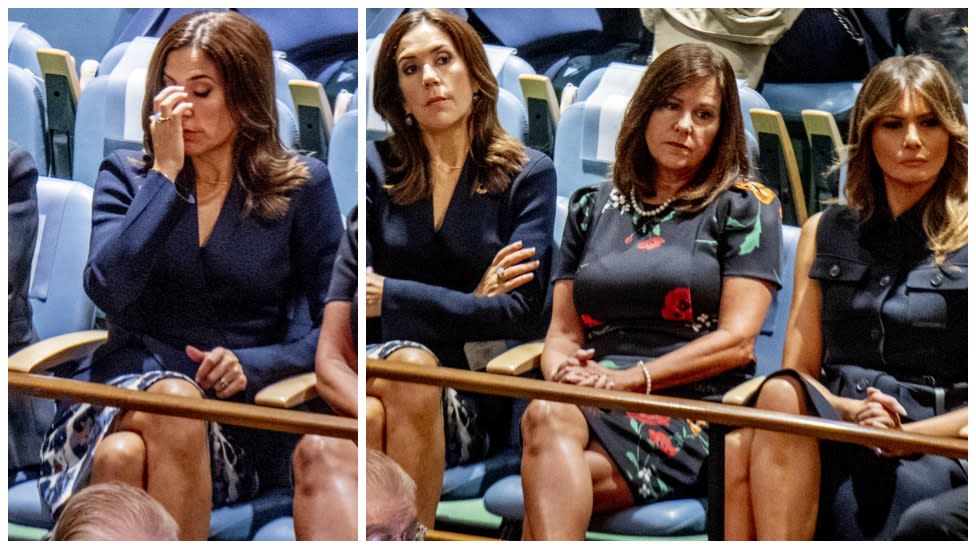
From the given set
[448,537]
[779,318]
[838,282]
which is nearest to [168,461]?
[448,537]

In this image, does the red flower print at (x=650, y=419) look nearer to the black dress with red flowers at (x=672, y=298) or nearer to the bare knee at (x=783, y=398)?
the black dress with red flowers at (x=672, y=298)

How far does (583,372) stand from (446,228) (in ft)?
1.56

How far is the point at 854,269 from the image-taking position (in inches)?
124

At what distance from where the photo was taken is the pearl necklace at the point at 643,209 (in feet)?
10.6

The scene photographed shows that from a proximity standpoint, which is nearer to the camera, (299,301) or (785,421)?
(785,421)

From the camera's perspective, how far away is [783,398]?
3127 millimetres

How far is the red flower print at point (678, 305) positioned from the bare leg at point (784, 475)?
0.25m

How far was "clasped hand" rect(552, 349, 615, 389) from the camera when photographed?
127 inches

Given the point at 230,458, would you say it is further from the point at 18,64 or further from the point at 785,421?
the point at 785,421

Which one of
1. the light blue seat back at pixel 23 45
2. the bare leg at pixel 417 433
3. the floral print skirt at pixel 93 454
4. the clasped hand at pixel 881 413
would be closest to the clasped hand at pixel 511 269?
the bare leg at pixel 417 433

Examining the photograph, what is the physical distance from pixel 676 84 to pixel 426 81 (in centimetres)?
59

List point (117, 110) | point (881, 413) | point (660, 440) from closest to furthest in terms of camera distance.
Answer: point (881, 413)
point (660, 440)
point (117, 110)

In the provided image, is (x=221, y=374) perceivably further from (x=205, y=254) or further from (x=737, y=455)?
(x=737, y=455)

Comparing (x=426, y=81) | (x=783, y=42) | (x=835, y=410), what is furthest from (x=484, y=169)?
(x=835, y=410)
